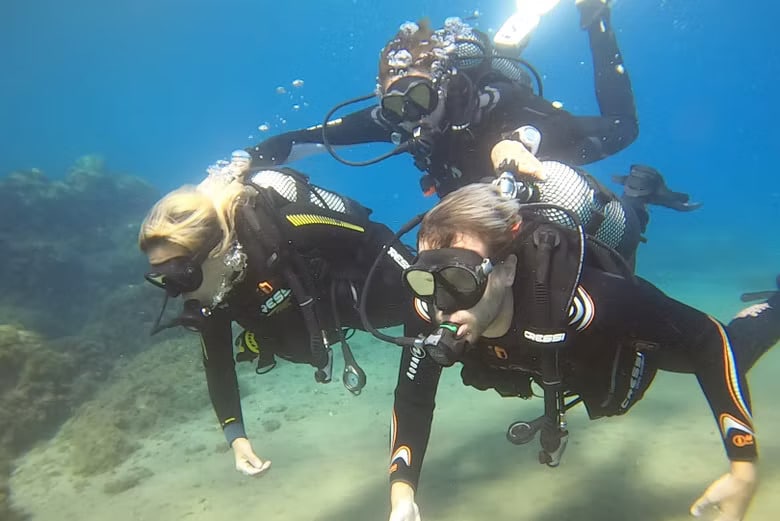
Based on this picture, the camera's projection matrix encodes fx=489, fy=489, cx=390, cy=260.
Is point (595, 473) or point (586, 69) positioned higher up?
point (586, 69)

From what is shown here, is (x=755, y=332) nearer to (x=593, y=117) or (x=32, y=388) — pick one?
(x=593, y=117)

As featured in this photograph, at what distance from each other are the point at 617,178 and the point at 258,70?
125283 millimetres

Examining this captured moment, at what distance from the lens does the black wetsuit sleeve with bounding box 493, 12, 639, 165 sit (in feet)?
16.1

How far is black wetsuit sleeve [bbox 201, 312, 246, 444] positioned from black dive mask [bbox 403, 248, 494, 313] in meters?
2.20

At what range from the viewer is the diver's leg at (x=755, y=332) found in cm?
443

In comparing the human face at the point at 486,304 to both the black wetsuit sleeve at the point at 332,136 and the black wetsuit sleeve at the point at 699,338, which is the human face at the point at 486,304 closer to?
the black wetsuit sleeve at the point at 699,338

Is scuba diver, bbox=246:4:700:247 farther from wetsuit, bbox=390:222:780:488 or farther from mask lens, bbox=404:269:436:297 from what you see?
mask lens, bbox=404:269:436:297

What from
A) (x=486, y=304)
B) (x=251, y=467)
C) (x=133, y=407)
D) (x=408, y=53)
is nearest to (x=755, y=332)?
(x=486, y=304)

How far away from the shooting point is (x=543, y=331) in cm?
254

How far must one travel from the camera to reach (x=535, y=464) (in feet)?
15.8

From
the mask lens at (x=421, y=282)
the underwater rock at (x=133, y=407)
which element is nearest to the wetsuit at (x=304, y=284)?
the mask lens at (x=421, y=282)

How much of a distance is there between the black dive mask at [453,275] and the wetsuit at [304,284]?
1541mm

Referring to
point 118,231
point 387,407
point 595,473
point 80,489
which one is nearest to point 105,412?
point 80,489

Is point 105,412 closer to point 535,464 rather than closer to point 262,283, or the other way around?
point 262,283
